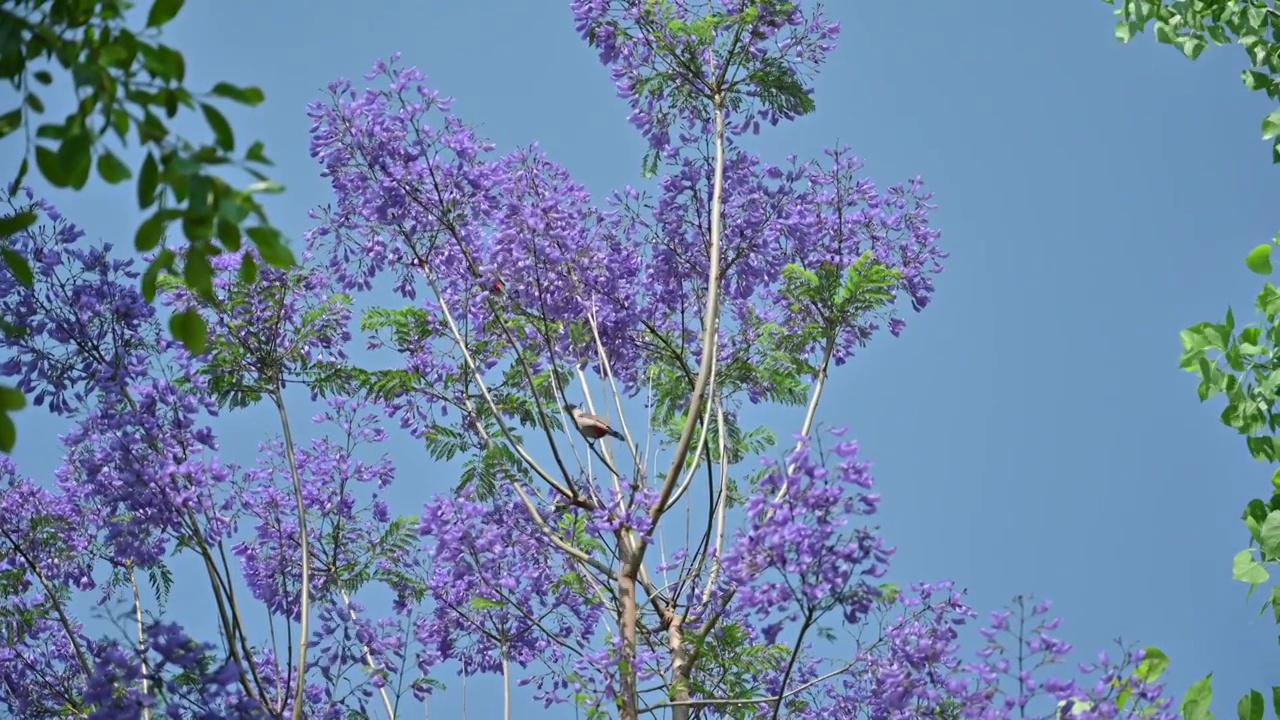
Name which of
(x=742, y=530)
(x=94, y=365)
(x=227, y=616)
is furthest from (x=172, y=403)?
(x=742, y=530)

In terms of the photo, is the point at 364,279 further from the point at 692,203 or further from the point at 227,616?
the point at 227,616

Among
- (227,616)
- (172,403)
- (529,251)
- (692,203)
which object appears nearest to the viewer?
(227,616)

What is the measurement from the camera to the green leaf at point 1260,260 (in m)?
5.60

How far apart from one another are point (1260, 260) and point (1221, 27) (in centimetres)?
156

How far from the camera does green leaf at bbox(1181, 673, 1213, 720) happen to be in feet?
14.8

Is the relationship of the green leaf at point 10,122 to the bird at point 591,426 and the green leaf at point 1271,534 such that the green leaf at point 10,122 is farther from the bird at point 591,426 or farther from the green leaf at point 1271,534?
the green leaf at point 1271,534

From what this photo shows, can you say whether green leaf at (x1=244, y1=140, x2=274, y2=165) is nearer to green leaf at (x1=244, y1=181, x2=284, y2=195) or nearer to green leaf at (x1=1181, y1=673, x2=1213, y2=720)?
green leaf at (x1=244, y1=181, x2=284, y2=195)

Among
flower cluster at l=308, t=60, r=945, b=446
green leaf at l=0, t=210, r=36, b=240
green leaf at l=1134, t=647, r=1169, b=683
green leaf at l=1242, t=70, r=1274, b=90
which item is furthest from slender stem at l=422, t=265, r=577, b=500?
green leaf at l=1242, t=70, r=1274, b=90

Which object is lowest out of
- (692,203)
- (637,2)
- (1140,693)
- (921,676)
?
(1140,693)

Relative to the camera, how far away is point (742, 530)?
4922mm

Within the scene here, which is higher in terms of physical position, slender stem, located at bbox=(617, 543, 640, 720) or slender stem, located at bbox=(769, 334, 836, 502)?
slender stem, located at bbox=(769, 334, 836, 502)

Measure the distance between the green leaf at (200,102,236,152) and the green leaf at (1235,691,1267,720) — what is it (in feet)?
12.1

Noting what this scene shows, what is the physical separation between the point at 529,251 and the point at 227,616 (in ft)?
7.60

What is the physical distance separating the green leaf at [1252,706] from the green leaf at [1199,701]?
0.23 m
